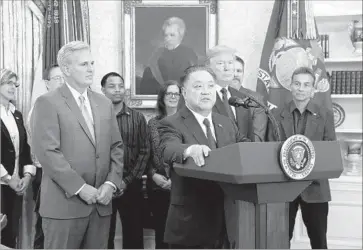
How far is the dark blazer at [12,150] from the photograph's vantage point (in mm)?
3381

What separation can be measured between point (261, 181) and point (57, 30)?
10.6 ft

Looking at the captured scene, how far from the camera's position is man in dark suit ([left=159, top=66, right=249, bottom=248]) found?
1802mm

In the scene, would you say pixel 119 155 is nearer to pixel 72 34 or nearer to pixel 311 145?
pixel 311 145

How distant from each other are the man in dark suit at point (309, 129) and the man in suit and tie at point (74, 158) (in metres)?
1.28

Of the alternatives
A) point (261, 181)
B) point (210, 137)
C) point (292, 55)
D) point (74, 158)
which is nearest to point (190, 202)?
point (210, 137)

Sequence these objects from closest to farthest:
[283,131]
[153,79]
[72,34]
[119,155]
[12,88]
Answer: [119,155]
[283,131]
[12,88]
[72,34]
[153,79]

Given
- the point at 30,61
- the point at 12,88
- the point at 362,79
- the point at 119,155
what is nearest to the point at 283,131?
the point at 119,155

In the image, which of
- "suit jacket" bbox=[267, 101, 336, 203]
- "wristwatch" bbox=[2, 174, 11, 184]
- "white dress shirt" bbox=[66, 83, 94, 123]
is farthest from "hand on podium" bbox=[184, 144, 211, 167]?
"wristwatch" bbox=[2, 174, 11, 184]

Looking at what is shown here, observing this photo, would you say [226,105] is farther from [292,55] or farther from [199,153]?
[292,55]

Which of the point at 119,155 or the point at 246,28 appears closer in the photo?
the point at 119,155

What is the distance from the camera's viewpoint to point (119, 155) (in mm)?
2520

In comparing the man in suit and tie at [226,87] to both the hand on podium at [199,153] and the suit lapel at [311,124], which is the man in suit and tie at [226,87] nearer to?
the suit lapel at [311,124]

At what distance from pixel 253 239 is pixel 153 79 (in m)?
3.16

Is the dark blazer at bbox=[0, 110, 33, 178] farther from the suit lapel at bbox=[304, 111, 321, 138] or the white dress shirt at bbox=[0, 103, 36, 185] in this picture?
the suit lapel at bbox=[304, 111, 321, 138]
